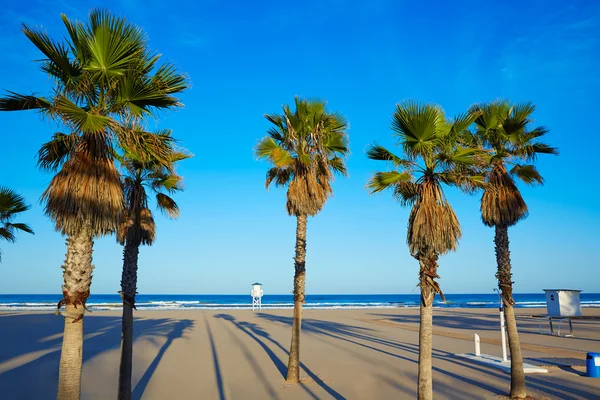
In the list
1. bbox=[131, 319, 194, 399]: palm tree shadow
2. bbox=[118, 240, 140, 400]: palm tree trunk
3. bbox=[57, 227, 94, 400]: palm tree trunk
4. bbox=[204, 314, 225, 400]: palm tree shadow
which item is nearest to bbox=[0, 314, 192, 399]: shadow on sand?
bbox=[131, 319, 194, 399]: palm tree shadow

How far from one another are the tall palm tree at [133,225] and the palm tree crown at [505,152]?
7378 mm

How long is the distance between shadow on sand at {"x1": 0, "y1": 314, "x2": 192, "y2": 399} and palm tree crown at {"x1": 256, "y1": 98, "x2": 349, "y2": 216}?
265 inches

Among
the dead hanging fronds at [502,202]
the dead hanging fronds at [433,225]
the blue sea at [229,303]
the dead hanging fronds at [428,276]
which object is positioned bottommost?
the blue sea at [229,303]

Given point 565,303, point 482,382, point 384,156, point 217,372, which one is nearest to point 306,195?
point 384,156

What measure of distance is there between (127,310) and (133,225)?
5.93 ft

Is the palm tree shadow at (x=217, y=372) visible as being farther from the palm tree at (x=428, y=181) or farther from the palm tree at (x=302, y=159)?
the palm tree at (x=428, y=181)

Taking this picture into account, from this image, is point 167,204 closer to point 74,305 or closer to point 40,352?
point 74,305

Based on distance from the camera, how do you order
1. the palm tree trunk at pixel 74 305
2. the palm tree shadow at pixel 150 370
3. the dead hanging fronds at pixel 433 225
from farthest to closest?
1. the palm tree shadow at pixel 150 370
2. the dead hanging fronds at pixel 433 225
3. the palm tree trunk at pixel 74 305

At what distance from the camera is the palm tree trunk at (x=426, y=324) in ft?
23.6

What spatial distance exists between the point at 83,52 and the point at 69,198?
211cm

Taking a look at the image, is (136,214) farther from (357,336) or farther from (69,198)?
(357,336)

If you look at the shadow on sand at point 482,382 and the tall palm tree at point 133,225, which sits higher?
the tall palm tree at point 133,225

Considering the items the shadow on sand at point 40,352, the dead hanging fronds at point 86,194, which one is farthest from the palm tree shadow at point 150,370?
the dead hanging fronds at point 86,194

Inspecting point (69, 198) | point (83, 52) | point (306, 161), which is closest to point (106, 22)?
point (83, 52)
